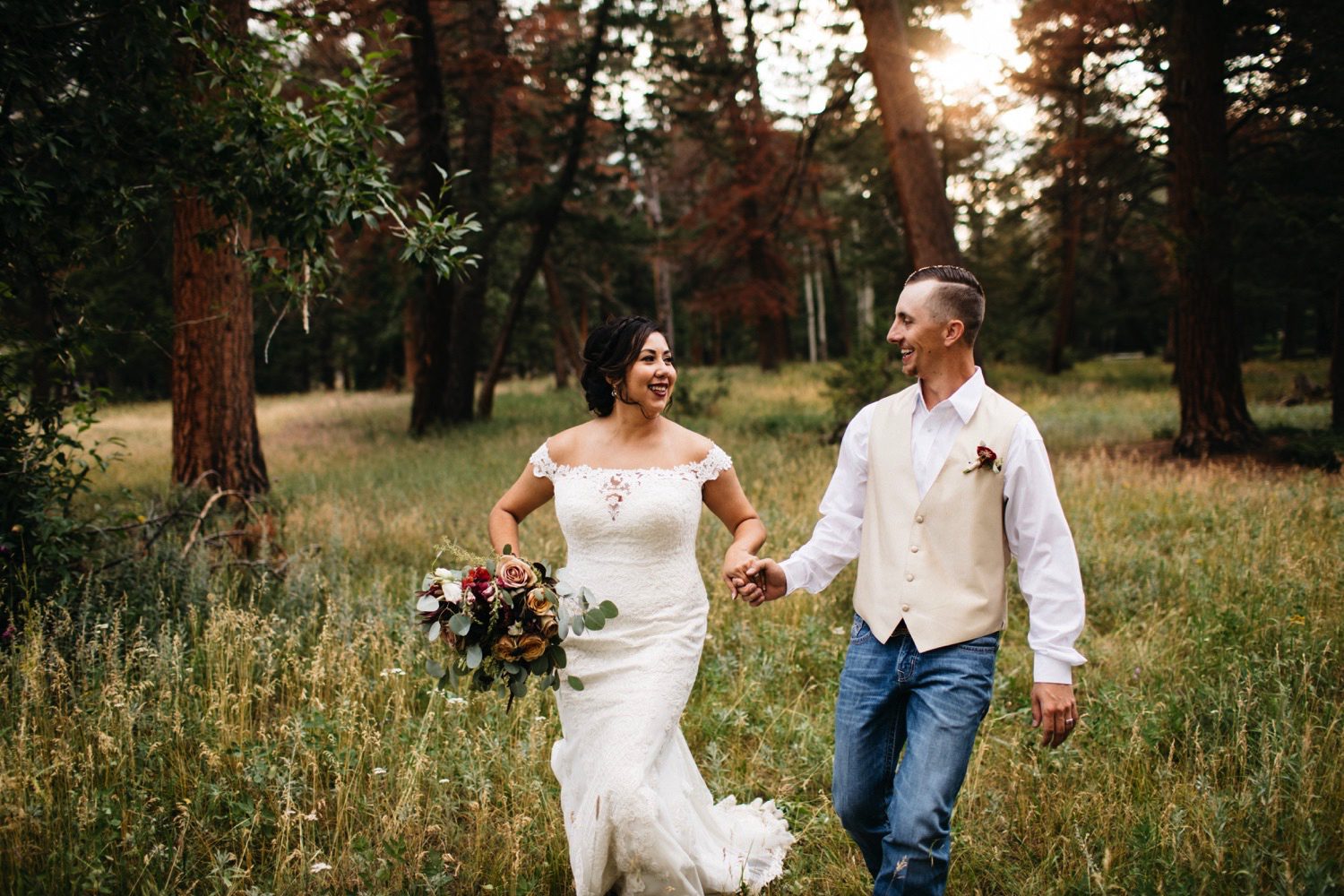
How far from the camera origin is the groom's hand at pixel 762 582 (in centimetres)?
319

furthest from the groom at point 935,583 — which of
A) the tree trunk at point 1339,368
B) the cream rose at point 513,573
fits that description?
the tree trunk at point 1339,368

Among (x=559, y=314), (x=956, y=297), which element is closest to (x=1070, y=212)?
(x=559, y=314)

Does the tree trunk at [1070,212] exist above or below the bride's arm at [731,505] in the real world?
above

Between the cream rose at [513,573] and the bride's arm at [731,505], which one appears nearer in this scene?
the cream rose at [513,573]

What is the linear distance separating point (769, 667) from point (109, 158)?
16.9 feet

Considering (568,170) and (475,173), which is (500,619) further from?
(568,170)

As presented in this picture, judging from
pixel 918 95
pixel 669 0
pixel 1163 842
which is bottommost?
pixel 1163 842

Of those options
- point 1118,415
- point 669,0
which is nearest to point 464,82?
point 669,0

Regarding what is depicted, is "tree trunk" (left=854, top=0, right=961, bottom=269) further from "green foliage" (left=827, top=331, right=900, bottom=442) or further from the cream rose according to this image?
the cream rose

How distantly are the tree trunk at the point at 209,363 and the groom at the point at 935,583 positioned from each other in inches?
285

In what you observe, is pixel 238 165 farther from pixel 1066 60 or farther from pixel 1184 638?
pixel 1066 60

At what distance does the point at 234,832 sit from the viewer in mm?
3500

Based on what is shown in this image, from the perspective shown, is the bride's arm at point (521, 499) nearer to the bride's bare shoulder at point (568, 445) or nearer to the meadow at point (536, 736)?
the bride's bare shoulder at point (568, 445)

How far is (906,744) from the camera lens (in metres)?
2.94
